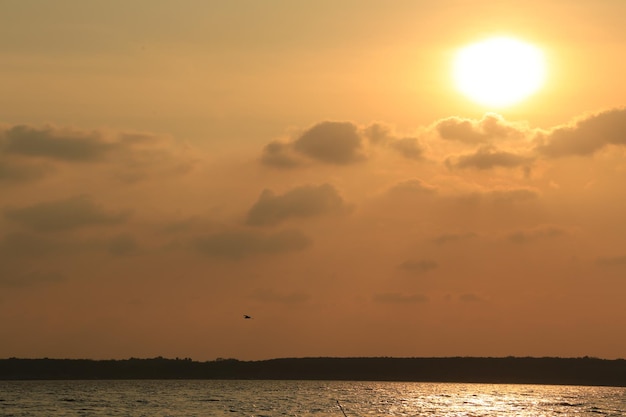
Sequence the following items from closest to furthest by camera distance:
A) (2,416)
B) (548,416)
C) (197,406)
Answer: (2,416) < (548,416) < (197,406)

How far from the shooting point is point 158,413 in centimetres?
14738

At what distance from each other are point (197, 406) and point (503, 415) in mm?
53643

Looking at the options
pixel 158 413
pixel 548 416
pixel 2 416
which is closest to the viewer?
pixel 2 416

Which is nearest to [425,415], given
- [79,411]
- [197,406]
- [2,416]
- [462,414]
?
[462,414]

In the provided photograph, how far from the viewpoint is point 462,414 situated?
161 metres

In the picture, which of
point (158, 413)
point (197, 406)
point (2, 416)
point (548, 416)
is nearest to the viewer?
point (2, 416)

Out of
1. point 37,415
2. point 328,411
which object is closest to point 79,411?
point 37,415

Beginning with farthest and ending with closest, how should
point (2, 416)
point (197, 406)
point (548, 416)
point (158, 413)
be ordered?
point (197, 406) < point (548, 416) < point (158, 413) < point (2, 416)

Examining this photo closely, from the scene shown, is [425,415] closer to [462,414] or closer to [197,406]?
[462,414]

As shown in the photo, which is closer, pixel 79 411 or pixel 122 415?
pixel 122 415

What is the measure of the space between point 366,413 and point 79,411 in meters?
45.0

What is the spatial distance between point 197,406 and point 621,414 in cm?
7412

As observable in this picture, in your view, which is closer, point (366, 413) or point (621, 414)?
point (366, 413)

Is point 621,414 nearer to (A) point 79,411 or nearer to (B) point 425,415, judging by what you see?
(B) point 425,415
